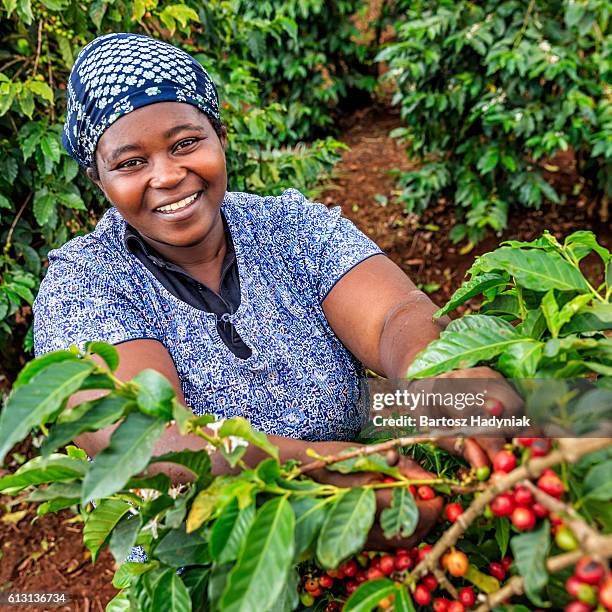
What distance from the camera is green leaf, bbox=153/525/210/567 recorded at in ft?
3.44

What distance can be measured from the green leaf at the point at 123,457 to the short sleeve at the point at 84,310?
0.68m

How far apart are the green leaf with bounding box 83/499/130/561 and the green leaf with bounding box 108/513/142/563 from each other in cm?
16

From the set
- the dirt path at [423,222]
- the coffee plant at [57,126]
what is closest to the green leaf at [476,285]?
the coffee plant at [57,126]

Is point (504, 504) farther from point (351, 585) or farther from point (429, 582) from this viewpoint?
point (351, 585)

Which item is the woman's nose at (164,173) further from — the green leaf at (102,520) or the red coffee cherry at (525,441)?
the red coffee cherry at (525,441)

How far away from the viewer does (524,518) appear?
0.85 meters

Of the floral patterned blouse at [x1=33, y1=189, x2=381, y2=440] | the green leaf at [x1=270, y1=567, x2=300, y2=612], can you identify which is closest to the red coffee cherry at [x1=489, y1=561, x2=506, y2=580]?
the green leaf at [x1=270, y1=567, x2=300, y2=612]

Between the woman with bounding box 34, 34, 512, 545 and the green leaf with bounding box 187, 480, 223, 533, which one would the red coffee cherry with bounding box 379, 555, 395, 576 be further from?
the woman with bounding box 34, 34, 512, 545

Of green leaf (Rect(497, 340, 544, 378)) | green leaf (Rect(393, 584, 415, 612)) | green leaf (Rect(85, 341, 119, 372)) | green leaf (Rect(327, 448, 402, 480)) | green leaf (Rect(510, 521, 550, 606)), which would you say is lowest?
green leaf (Rect(393, 584, 415, 612))

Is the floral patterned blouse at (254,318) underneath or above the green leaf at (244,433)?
underneath

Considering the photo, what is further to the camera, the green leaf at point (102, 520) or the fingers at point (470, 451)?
the green leaf at point (102, 520)

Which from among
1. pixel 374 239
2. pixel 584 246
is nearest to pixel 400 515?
pixel 584 246

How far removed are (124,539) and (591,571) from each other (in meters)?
0.69

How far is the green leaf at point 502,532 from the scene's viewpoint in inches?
40.6
